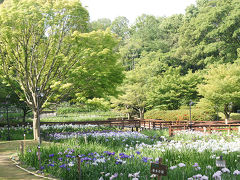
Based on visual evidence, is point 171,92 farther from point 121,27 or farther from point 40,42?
point 121,27

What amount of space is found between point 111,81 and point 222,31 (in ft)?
114

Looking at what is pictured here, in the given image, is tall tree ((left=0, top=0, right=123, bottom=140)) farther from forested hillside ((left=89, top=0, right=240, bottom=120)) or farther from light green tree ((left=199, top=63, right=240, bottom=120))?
light green tree ((left=199, top=63, right=240, bottom=120))

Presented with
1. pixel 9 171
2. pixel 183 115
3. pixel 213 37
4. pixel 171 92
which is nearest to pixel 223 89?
pixel 183 115

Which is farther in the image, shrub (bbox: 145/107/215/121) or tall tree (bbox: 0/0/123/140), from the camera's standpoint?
shrub (bbox: 145/107/215/121)

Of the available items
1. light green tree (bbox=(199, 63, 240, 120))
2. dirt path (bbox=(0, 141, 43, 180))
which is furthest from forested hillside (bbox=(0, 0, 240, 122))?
dirt path (bbox=(0, 141, 43, 180))

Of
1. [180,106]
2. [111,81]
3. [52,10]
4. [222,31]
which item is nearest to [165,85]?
[180,106]

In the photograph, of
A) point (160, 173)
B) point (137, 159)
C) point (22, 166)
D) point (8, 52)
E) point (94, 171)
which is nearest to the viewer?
point (160, 173)

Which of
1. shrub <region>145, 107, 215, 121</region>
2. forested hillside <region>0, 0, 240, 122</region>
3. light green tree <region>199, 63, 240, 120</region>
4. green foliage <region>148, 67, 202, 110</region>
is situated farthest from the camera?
green foliage <region>148, 67, 202, 110</region>

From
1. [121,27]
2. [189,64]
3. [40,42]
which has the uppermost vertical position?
[121,27]

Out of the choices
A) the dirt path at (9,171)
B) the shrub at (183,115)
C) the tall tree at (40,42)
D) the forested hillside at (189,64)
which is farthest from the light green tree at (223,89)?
the dirt path at (9,171)

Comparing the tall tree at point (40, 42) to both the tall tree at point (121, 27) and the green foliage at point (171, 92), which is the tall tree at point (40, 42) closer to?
the green foliage at point (171, 92)

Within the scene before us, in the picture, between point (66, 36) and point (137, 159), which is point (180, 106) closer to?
point (66, 36)

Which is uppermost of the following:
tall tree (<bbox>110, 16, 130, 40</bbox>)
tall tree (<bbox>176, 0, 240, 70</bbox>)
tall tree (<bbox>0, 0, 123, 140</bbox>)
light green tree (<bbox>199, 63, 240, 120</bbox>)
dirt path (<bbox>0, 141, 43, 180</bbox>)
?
tall tree (<bbox>110, 16, 130, 40</bbox>)

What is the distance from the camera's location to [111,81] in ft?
48.7
